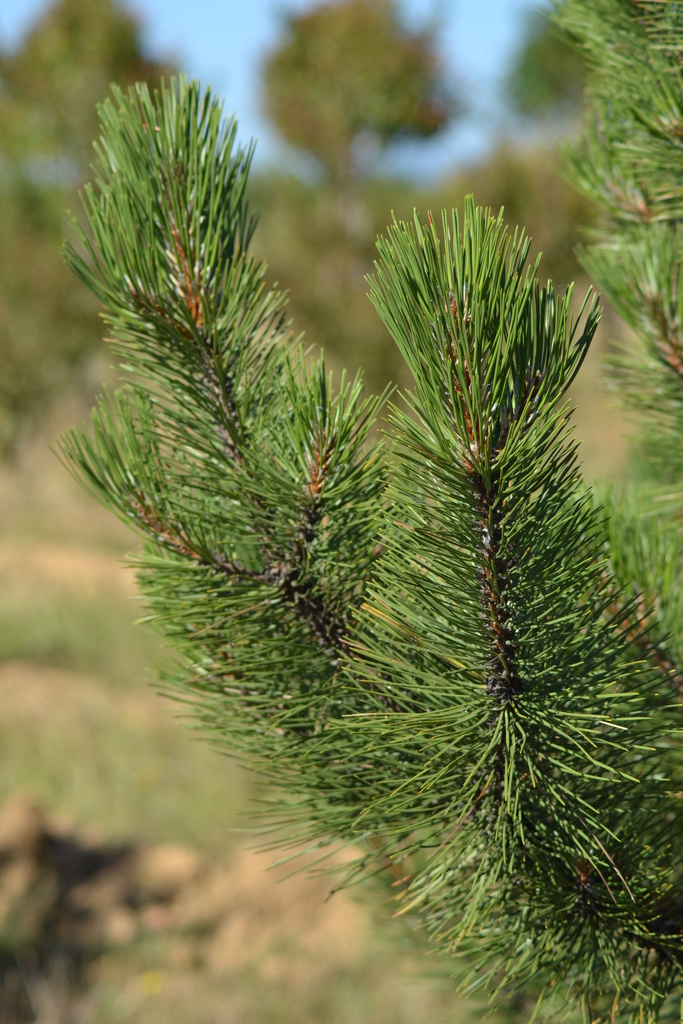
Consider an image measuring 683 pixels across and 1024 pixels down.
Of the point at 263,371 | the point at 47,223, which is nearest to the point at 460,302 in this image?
the point at 263,371

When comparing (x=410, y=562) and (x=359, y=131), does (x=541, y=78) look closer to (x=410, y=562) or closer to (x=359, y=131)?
(x=359, y=131)

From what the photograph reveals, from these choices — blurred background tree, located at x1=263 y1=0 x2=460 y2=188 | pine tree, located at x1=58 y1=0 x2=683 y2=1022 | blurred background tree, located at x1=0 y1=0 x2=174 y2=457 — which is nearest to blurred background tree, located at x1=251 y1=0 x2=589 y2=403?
blurred background tree, located at x1=263 y1=0 x2=460 y2=188

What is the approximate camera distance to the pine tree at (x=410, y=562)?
883mm

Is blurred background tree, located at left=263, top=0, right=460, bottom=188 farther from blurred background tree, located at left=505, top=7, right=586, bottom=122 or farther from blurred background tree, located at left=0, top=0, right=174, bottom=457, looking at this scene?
blurred background tree, located at left=505, top=7, right=586, bottom=122

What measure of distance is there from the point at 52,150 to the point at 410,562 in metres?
15.0

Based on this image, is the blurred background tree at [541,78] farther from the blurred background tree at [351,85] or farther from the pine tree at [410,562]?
the pine tree at [410,562]

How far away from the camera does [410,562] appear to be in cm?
97

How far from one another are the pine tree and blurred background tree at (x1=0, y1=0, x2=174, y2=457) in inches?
483

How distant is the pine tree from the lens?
0.88 meters

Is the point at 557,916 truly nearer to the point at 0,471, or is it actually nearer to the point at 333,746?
the point at 333,746

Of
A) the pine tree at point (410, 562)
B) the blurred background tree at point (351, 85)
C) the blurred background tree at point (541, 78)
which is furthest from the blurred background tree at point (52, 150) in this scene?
the blurred background tree at point (541, 78)

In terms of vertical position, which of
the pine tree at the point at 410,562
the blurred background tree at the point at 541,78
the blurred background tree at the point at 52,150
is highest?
the blurred background tree at the point at 541,78

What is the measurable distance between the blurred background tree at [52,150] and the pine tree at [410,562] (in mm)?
12266

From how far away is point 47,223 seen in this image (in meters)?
16.5
